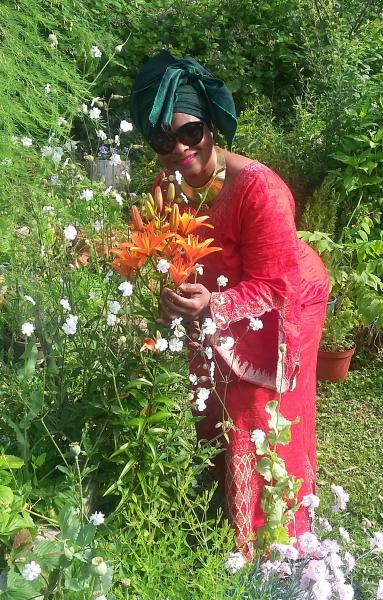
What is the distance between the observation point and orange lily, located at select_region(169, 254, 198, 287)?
1.65 meters

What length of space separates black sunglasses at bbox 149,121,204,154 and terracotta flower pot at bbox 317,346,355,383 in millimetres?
2040

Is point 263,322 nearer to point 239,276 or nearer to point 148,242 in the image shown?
point 239,276

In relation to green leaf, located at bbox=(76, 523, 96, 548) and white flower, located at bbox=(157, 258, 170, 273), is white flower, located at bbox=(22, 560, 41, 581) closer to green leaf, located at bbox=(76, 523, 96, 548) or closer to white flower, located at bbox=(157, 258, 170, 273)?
green leaf, located at bbox=(76, 523, 96, 548)

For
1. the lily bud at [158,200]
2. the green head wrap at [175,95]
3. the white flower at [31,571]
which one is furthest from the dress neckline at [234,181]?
the white flower at [31,571]

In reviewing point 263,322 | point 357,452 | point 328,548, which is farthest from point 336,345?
point 328,548

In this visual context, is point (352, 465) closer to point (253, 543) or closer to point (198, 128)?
point (253, 543)

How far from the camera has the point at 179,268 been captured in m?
1.66

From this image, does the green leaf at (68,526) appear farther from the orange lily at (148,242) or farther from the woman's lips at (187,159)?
the woman's lips at (187,159)

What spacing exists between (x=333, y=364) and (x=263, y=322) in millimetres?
1813

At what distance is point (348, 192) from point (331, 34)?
1.77 m

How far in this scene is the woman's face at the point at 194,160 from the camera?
2.02 meters

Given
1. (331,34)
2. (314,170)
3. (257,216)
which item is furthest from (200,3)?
(257,216)

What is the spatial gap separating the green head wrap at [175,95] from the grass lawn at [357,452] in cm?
138

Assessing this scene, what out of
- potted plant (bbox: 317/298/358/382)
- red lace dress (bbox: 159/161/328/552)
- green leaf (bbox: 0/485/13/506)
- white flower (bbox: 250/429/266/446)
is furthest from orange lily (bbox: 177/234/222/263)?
potted plant (bbox: 317/298/358/382)
